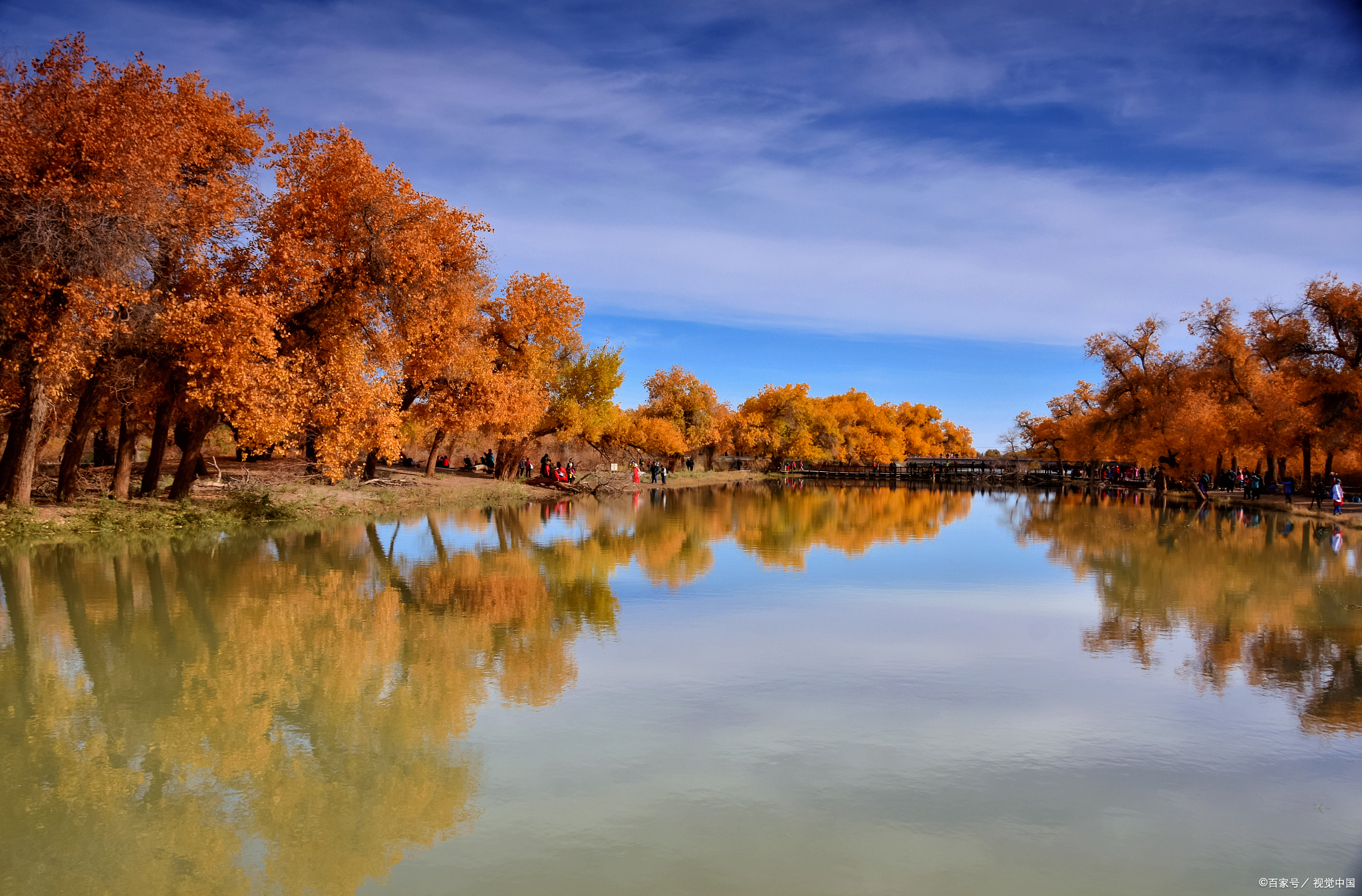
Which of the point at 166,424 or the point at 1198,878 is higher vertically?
the point at 166,424

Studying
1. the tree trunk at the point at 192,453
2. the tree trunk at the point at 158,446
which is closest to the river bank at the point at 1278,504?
the tree trunk at the point at 192,453

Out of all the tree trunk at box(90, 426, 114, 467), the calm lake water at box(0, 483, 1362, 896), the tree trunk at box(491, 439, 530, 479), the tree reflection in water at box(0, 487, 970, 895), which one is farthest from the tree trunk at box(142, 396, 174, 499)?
the tree trunk at box(491, 439, 530, 479)

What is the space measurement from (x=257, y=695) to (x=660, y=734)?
12.6ft

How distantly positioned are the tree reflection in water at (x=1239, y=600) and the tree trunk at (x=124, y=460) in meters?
22.4

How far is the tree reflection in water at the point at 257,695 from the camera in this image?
5355mm

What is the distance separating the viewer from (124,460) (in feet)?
76.6

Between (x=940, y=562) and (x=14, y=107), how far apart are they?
20.5 m

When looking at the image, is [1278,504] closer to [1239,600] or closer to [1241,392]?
[1241,392]

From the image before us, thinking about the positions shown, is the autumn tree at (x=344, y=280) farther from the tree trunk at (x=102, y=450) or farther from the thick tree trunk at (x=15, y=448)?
the tree trunk at (x=102, y=450)

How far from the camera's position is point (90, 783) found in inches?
243

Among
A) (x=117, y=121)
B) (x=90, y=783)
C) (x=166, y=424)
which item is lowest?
(x=90, y=783)

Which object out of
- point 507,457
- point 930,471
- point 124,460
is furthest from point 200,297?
point 930,471

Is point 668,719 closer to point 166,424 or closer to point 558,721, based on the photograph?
point 558,721

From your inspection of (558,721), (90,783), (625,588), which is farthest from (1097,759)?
(625,588)
